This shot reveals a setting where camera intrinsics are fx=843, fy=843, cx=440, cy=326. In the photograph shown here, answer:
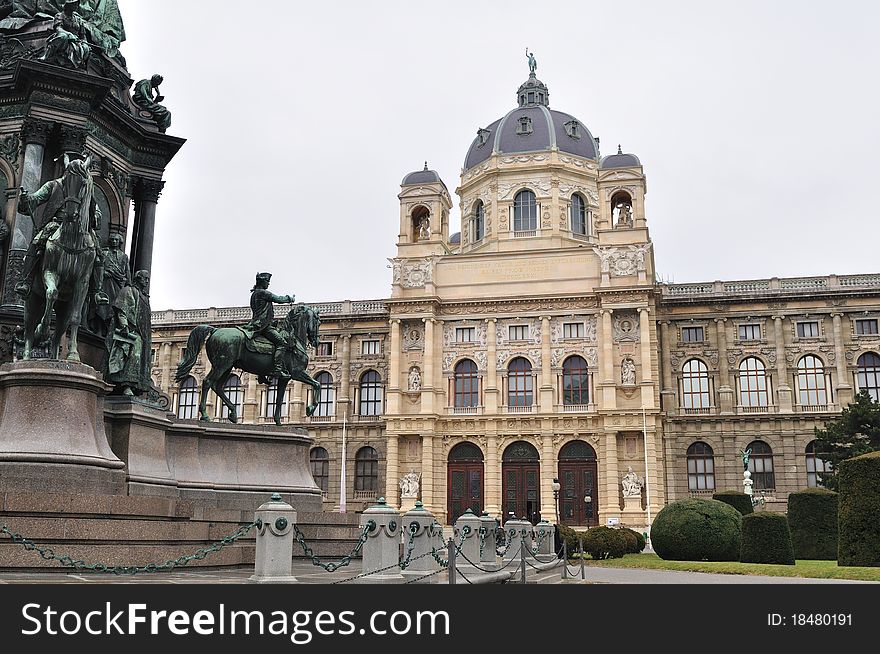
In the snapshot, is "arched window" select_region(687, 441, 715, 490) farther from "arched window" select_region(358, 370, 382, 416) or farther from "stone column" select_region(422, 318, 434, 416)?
"arched window" select_region(358, 370, 382, 416)

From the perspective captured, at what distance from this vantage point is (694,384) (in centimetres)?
5916

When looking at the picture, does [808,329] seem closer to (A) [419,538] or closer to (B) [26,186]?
(A) [419,538]

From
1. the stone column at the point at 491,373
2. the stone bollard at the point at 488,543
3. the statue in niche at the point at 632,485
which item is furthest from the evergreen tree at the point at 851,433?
the stone bollard at the point at 488,543

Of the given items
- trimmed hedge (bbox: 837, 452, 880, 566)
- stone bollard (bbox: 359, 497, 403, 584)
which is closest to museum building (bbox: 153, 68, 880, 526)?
trimmed hedge (bbox: 837, 452, 880, 566)

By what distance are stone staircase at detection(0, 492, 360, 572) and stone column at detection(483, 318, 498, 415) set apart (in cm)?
4308

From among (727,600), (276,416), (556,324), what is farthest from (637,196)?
(727,600)

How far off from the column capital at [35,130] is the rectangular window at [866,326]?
5430 cm

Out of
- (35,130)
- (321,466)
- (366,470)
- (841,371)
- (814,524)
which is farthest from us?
(321,466)

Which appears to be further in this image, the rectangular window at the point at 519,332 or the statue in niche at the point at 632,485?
the rectangular window at the point at 519,332

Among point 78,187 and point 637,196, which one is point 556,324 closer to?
point 637,196

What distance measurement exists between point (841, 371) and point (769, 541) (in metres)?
35.8

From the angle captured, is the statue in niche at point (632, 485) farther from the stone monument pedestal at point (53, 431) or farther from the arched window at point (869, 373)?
the stone monument pedestal at point (53, 431)

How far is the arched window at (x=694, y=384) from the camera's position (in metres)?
58.8

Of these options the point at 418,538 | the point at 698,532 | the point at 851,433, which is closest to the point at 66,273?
the point at 418,538
